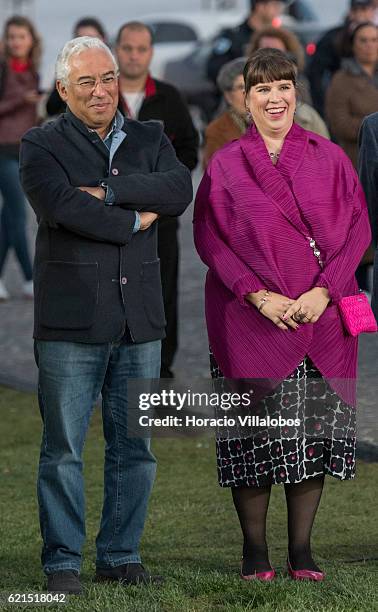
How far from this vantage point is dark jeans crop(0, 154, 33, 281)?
1245cm

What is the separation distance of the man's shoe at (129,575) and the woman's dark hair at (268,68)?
5.56 feet

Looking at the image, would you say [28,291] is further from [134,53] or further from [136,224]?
[136,224]

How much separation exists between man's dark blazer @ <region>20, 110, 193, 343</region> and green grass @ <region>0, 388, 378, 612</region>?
2.86ft

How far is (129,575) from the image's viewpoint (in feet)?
18.3

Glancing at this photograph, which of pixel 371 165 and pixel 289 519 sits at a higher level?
pixel 371 165

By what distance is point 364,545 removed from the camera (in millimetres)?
6520

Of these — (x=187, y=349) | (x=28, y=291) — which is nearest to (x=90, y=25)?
(x=28, y=291)

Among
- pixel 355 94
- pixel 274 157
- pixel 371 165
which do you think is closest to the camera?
pixel 274 157

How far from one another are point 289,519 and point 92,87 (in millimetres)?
1614

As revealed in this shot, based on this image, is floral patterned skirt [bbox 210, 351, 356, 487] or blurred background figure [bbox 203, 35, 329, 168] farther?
blurred background figure [bbox 203, 35, 329, 168]

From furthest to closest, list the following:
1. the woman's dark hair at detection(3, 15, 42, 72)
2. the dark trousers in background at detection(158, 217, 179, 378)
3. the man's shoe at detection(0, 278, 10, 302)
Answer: the man's shoe at detection(0, 278, 10, 302) < the woman's dark hair at detection(3, 15, 42, 72) < the dark trousers in background at detection(158, 217, 179, 378)

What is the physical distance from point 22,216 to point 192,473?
16.7ft

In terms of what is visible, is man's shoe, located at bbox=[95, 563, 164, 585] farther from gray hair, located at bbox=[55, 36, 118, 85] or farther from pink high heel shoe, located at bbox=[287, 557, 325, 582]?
gray hair, located at bbox=[55, 36, 118, 85]

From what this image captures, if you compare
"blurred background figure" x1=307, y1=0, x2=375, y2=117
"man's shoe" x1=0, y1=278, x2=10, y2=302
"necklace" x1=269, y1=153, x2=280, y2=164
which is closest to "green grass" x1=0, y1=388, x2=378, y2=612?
"necklace" x1=269, y1=153, x2=280, y2=164
